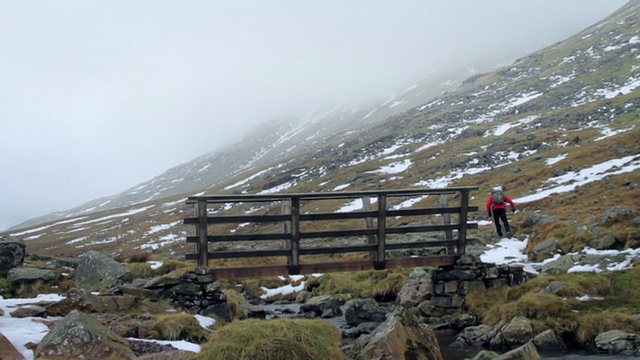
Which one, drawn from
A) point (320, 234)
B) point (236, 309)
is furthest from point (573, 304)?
point (236, 309)

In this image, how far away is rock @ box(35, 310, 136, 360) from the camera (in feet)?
26.9

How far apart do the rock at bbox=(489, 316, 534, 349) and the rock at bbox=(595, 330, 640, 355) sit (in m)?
1.74

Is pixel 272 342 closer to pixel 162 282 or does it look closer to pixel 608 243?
pixel 162 282

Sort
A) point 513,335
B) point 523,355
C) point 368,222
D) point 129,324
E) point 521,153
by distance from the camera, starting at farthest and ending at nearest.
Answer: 1. point 521,153
2. point 368,222
3. point 513,335
4. point 129,324
5. point 523,355

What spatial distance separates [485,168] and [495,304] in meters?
45.9

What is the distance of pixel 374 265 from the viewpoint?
1744 centimetres

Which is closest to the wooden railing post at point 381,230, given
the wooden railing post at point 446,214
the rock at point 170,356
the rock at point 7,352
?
the wooden railing post at point 446,214

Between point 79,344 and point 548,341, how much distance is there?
11.6 metres

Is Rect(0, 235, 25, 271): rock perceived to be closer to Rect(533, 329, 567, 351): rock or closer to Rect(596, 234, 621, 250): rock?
Rect(533, 329, 567, 351): rock

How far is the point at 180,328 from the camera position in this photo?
37.0ft

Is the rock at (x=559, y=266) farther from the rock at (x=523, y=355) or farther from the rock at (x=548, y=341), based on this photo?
the rock at (x=523, y=355)

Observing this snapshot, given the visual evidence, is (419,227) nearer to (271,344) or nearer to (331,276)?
(331,276)

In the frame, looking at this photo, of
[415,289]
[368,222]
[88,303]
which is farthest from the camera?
[415,289]

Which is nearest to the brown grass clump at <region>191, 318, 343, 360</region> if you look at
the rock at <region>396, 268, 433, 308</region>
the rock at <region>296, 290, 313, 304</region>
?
the rock at <region>396, 268, 433, 308</region>
